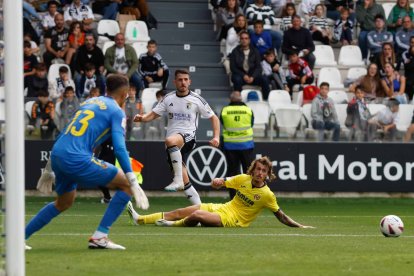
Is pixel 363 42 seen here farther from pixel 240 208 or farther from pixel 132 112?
pixel 240 208

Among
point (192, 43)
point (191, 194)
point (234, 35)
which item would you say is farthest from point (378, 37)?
point (191, 194)

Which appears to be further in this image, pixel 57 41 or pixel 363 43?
pixel 363 43

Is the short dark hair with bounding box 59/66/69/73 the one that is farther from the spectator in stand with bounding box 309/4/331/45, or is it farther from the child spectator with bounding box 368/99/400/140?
the spectator in stand with bounding box 309/4/331/45

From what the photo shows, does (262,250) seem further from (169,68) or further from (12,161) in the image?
(169,68)

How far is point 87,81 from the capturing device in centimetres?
2514

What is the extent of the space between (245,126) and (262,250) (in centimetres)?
1027

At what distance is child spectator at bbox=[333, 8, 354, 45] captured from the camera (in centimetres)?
2912

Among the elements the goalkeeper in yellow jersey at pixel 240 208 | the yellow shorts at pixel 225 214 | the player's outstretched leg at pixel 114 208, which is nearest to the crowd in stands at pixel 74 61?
the goalkeeper in yellow jersey at pixel 240 208

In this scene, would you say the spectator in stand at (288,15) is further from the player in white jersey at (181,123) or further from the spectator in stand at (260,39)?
the player in white jersey at (181,123)

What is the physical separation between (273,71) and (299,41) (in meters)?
1.24

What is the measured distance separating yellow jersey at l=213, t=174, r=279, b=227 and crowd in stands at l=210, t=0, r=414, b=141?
8.05 metres

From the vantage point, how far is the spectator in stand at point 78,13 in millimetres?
27375

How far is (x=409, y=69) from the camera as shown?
27.8m

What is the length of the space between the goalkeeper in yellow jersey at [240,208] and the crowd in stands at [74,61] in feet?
22.9
